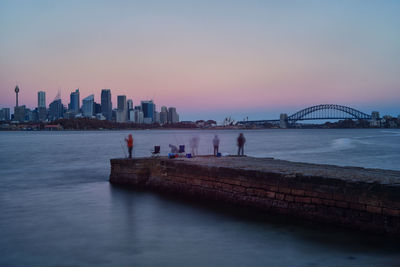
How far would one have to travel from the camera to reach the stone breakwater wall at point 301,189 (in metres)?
8.08

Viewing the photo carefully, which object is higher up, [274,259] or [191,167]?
[191,167]

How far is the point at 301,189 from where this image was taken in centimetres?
967

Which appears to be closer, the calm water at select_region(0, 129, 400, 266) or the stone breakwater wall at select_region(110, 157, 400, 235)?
the calm water at select_region(0, 129, 400, 266)

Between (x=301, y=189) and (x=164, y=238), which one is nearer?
(x=164, y=238)

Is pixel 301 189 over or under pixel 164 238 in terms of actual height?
over

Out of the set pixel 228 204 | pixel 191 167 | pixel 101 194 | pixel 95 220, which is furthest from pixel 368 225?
pixel 101 194

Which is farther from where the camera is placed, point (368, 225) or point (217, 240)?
point (217, 240)

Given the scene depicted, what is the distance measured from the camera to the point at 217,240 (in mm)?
8953

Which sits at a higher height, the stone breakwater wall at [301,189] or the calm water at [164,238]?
the stone breakwater wall at [301,189]

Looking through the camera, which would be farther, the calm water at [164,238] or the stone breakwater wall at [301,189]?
the stone breakwater wall at [301,189]

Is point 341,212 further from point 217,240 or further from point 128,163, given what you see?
point 128,163

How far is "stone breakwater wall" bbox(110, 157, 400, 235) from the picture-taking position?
8.08 m

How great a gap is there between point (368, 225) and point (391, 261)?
3.80ft

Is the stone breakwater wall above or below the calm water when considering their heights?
above
